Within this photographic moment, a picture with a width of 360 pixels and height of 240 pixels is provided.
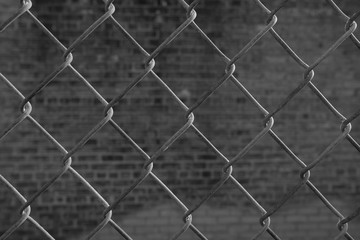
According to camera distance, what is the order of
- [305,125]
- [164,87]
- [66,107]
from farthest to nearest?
[305,125] → [66,107] → [164,87]

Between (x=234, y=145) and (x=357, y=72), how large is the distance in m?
1.23

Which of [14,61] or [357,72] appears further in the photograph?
[357,72]

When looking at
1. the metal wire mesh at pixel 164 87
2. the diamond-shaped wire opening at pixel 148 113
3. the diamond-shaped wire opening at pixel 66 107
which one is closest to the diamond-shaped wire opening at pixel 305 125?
the diamond-shaped wire opening at pixel 148 113

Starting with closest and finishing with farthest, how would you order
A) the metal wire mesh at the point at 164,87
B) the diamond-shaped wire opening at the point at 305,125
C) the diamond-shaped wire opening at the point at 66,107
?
the metal wire mesh at the point at 164,87 → the diamond-shaped wire opening at the point at 66,107 → the diamond-shaped wire opening at the point at 305,125

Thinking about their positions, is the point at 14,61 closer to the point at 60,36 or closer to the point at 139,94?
the point at 60,36

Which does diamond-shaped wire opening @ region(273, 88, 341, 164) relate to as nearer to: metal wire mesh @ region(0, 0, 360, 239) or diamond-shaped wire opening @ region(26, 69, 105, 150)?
Result: diamond-shaped wire opening @ region(26, 69, 105, 150)

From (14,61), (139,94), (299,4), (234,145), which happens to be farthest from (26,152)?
(299,4)

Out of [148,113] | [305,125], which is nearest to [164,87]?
[148,113]

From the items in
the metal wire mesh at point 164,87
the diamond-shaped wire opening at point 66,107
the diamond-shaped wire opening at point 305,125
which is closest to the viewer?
the metal wire mesh at point 164,87

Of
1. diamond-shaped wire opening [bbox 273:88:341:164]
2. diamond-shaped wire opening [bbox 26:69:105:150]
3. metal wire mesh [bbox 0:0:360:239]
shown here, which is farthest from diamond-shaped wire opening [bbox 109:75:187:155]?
metal wire mesh [bbox 0:0:360:239]

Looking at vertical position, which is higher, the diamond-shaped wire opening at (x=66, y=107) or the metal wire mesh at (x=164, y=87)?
the metal wire mesh at (x=164, y=87)

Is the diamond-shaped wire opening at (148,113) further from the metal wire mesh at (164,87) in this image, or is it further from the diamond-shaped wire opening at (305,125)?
the metal wire mesh at (164,87)

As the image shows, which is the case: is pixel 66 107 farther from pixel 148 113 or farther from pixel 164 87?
pixel 164 87

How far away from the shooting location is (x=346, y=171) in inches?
198
